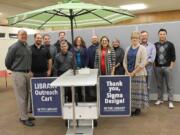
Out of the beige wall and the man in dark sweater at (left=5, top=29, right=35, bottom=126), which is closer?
the man in dark sweater at (left=5, top=29, right=35, bottom=126)

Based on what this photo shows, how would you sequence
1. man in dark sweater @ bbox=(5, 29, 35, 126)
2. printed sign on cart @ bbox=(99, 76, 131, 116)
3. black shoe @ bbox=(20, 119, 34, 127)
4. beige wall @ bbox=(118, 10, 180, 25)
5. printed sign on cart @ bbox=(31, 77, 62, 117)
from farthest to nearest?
beige wall @ bbox=(118, 10, 180, 25)
black shoe @ bbox=(20, 119, 34, 127)
man in dark sweater @ bbox=(5, 29, 35, 126)
printed sign on cart @ bbox=(31, 77, 62, 117)
printed sign on cart @ bbox=(99, 76, 131, 116)

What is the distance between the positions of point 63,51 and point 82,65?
2.04ft

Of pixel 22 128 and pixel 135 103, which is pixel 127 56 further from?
pixel 22 128

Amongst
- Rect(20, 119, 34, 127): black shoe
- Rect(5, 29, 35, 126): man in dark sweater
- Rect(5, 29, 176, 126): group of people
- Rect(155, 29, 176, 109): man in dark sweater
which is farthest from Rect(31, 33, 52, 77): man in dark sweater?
Rect(155, 29, 176, 109): man in dark sweater

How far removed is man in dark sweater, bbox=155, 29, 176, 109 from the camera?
4.78 meters

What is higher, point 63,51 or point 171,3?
point 171,3

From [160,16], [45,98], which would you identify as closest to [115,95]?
[45,98]

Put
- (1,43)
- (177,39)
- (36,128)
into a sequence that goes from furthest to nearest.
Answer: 1. (1,43)
2. (177,39)
3. (36,128)

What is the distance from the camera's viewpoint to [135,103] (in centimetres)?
434

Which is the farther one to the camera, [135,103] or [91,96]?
[135,103]

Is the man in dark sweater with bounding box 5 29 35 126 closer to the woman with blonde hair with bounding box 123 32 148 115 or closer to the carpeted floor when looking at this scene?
the carpeted floor

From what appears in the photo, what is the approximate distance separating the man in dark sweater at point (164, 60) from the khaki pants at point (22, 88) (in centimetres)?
234

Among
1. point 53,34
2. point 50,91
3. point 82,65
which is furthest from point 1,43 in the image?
point 50,91

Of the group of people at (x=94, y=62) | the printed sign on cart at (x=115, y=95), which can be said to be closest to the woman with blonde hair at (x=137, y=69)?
the group of people at (x=94, y=62)
